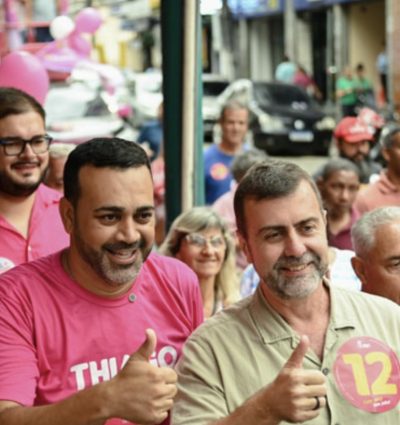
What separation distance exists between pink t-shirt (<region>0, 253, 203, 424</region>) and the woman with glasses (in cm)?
226

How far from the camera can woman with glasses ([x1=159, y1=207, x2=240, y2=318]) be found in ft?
18.5

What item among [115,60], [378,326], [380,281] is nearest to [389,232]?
[380,281]

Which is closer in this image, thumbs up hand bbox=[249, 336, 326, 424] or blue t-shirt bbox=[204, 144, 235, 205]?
thumbs up hand bbox=[249, 336, 326, 424]

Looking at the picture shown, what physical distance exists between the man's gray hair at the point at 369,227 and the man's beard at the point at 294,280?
3.73 feet

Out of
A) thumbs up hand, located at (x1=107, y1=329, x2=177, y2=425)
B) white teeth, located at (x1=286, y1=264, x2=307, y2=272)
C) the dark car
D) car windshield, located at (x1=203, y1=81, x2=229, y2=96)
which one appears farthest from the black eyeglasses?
car windshield, located at (x1=203, y1=81, x2=229, y2=96)

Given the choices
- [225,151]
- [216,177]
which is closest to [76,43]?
[225,151]

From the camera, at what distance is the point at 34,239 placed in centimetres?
447

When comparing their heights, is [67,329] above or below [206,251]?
above

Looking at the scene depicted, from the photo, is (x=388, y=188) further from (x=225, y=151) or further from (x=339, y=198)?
(x=225, y=151)

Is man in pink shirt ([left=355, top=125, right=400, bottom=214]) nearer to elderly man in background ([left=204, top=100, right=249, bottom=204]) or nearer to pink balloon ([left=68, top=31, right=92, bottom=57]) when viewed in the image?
elderly man in background ([left=204, top=100, right=249, bottom=204])

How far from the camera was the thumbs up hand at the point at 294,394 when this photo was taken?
2.81 meters

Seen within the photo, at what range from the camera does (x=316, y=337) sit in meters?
3.19

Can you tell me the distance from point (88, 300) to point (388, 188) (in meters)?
4.38

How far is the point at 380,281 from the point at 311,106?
66.2 feet
